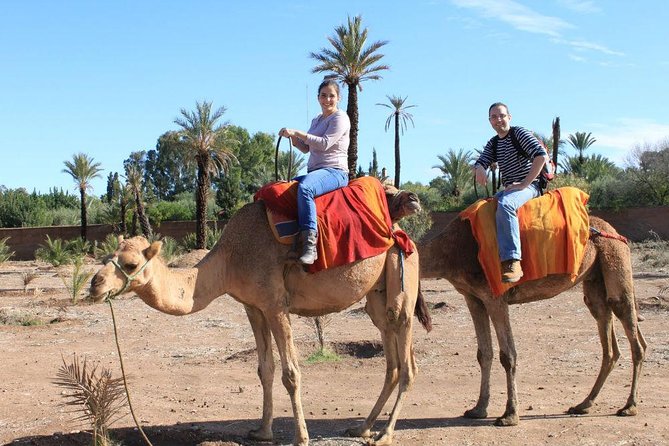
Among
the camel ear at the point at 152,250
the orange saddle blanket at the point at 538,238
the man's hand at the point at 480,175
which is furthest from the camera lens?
the man's hand at the point at 480,175

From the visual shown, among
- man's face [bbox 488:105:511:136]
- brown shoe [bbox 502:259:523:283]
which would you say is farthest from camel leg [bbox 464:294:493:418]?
man's face [bbox 488:105:511:136]

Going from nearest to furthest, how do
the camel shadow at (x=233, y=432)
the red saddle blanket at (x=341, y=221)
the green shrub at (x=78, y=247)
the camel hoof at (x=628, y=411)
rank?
1. the red saddle blanket at (x=341, y=221)
2. the camel shadow at (x=233, y=432)
3. the camel hoof at (x=628, y=411)
4. the green shrub at (x=78, y=247)

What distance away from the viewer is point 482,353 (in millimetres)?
7906

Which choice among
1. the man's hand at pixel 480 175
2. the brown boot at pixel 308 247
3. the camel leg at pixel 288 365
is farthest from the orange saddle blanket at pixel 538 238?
the camel leg at pixel 288 365

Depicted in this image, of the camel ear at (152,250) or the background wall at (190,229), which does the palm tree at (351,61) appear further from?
the camel ear at (152,250)

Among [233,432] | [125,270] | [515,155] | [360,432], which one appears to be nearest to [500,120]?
[515,155]

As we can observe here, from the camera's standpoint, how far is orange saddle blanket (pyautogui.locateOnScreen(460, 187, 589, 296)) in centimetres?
746

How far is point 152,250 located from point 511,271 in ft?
11.3

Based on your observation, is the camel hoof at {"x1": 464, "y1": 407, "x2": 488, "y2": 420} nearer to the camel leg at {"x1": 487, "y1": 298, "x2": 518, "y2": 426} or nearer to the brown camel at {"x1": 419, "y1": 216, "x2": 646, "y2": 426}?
the brown camel at {"x1": 419, "y1": 216, "x2": 646, "y2": 426}

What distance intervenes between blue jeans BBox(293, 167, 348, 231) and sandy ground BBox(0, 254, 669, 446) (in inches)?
75.9

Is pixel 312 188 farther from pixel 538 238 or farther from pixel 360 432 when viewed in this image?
pixel 538 238

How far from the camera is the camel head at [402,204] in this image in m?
7.32

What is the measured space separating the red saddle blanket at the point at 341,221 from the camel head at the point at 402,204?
0.26 meters

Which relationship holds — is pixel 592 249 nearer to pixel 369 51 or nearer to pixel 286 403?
pixel 286 403
